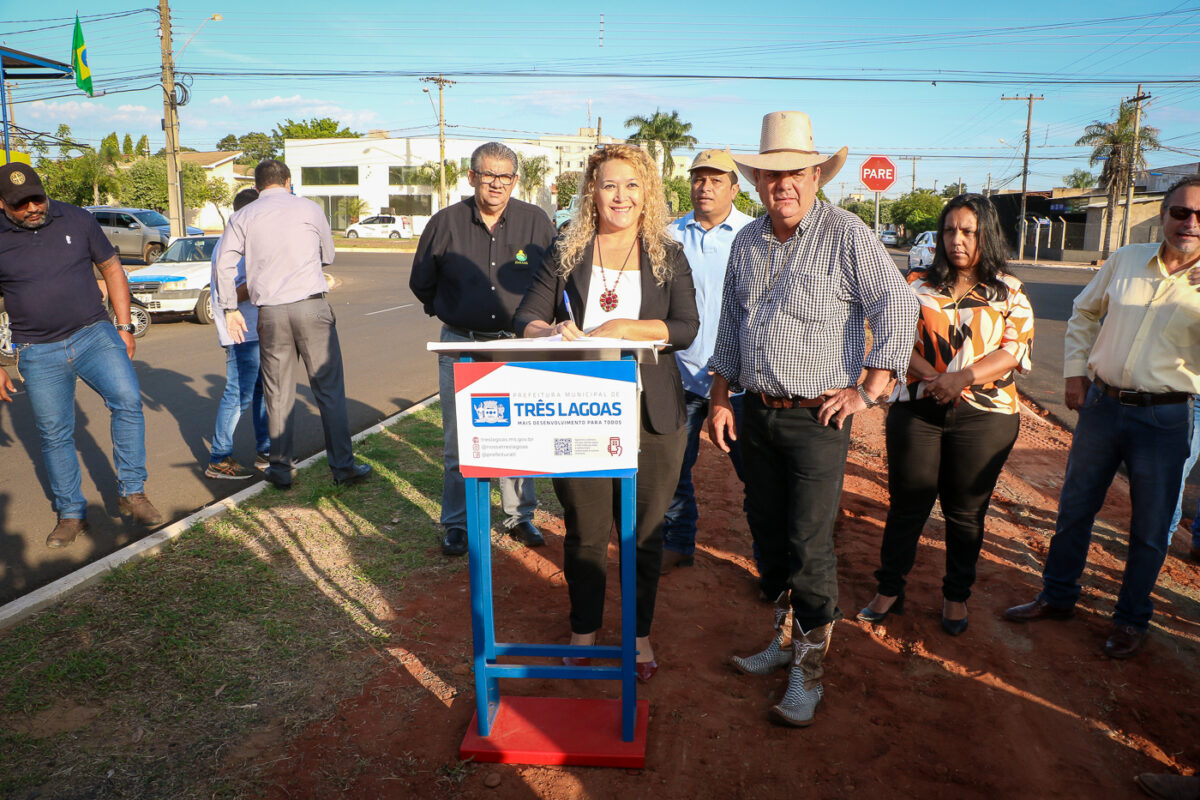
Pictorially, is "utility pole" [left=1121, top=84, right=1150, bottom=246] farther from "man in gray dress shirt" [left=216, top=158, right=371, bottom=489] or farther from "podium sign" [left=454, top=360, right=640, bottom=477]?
"podium sign" [left=454, top=360, right=640, bottom=477]

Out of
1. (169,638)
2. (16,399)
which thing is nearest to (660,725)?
(169,638)

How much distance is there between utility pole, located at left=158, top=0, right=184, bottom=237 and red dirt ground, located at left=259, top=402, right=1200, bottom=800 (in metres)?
24.8

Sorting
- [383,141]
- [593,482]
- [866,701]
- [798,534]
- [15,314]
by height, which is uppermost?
[383,141]

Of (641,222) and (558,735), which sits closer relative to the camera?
(558,735)

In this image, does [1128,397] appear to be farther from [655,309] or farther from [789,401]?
[655,309]

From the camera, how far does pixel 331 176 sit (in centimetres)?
6644

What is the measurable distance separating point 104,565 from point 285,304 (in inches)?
80.0

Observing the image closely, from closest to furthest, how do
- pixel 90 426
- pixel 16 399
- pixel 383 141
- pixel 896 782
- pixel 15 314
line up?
pixel 896 782 → pixel 15 314 → pixel 90 426 → pixel 16 399 → pixel 383 141

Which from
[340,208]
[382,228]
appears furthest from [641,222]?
[340,208]

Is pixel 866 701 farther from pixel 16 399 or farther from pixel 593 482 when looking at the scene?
pixel 16 399

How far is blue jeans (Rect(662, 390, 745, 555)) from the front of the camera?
463 centimetres

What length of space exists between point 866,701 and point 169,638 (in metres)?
3.08

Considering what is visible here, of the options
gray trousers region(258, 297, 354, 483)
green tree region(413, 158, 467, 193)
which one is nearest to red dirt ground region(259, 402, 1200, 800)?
gray trousers region(258, 297, 354, 483)

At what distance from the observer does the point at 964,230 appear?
3.82m
